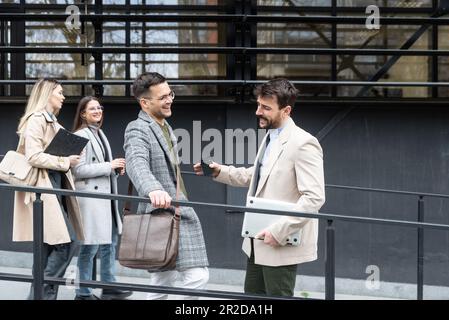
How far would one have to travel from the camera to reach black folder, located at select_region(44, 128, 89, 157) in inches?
182

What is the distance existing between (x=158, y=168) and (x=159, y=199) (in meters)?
0.35

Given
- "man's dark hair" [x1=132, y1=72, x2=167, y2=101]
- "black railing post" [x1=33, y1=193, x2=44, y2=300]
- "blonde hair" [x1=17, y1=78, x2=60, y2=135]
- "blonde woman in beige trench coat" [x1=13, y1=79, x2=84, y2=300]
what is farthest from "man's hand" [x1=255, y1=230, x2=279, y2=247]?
"blonde hair" [x1=17, y1=78, x2=60, y2=135]

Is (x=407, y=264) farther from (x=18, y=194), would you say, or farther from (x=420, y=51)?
(x=18, y=194)

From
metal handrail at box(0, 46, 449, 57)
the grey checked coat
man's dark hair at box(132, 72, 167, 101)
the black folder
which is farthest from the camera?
metal handrail at box(0, 46, 449, 57)

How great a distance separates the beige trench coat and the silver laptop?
1509 mm

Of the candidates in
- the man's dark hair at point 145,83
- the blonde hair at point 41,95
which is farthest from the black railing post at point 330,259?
the blonde hair at point 41,95

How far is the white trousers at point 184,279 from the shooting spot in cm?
387

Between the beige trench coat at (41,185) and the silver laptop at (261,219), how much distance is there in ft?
4.95

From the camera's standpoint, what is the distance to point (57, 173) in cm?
488

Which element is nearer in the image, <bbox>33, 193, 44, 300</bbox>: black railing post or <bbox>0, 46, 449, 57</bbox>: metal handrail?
<bbox>33, 193, 44, 300</bbox>: black railing post

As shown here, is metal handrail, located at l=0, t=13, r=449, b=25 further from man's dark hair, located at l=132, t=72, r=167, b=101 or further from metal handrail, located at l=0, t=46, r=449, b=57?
man's dark hair, located at l=132, t=72, r=167, b=101

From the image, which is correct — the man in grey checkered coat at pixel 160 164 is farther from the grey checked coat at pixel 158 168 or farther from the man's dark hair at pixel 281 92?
the man's dark hair at pixel 281 92

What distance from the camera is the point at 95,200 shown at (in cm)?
516

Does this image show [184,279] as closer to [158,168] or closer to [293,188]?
[158,168]
